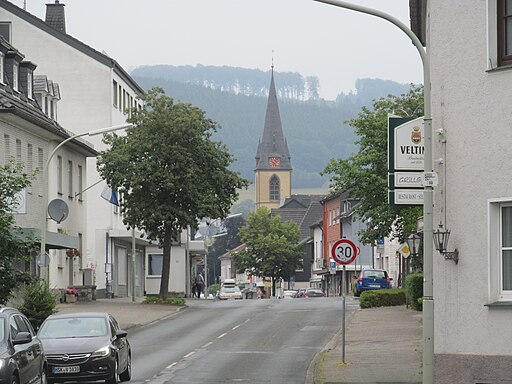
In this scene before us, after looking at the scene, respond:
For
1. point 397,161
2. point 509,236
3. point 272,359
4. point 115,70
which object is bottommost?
point 272,359

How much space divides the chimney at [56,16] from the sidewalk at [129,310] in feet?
77.8

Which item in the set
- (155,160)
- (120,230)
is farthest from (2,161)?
(120,230)

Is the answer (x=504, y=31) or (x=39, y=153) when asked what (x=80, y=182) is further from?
(x=504, y=31)

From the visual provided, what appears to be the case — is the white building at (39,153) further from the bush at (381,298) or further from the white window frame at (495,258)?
the white window frame at (495,258)

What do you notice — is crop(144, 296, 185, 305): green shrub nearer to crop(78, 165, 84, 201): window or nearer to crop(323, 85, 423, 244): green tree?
crop(78, 165, 84, 201): window

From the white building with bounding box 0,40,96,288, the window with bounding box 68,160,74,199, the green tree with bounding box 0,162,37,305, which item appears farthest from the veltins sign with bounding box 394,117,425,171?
the window with bounding box 68,160,74,199

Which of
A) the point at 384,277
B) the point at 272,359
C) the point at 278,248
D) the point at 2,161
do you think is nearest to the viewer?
the point at 272,359

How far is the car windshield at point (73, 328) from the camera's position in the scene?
23.5m

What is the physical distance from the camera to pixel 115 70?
71.6m

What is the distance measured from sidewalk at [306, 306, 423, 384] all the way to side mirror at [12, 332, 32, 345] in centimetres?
698

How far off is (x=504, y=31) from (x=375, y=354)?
44.1 feet

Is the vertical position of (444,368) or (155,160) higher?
(155,160)

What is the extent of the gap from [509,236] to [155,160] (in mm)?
38365

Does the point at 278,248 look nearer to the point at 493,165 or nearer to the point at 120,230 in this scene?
the point at 120,230
